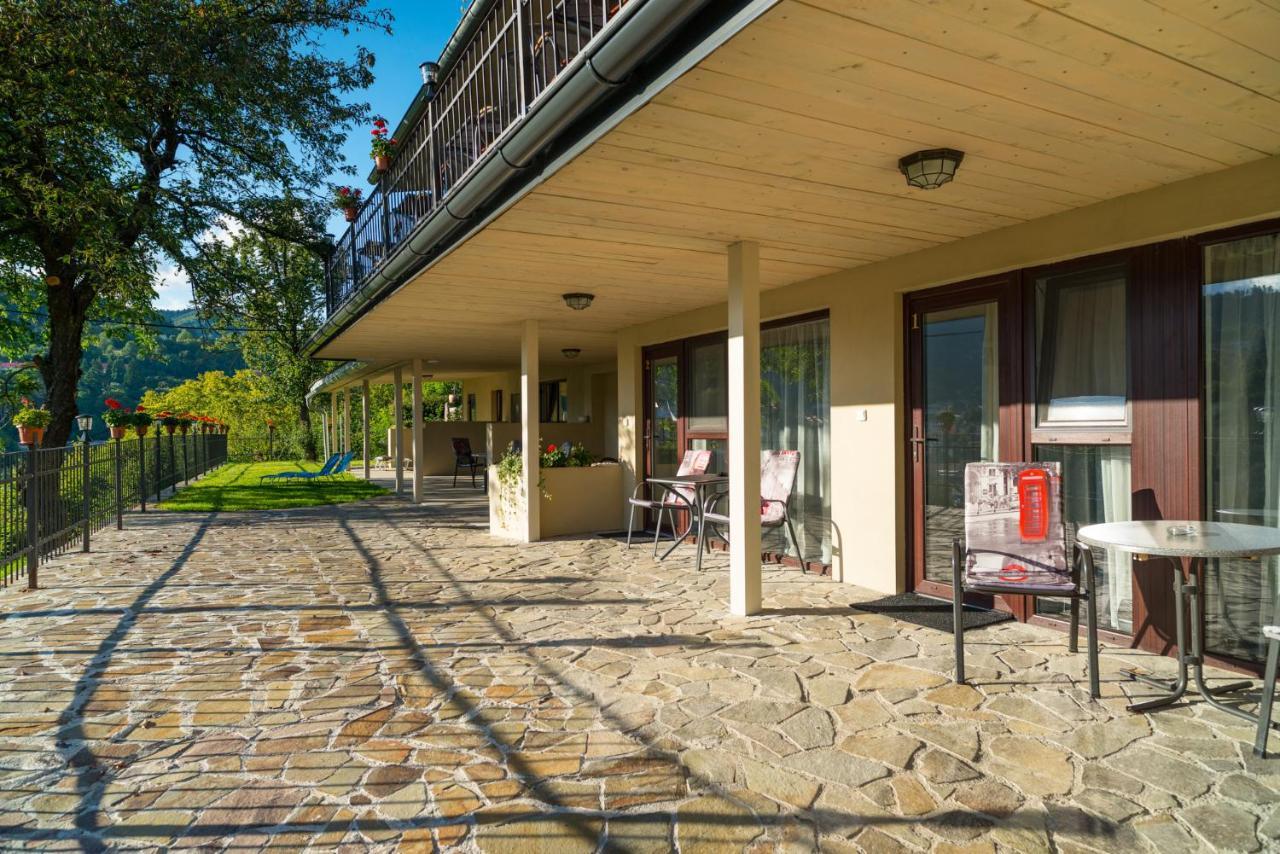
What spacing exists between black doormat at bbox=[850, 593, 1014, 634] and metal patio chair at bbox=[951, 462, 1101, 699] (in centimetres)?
52

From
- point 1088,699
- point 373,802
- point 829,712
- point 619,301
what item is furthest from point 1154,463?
point 619,301

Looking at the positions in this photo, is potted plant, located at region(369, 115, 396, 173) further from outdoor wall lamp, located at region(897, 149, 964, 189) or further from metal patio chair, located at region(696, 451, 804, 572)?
outdoor wall lamp, located at region(897, 149, 964, 189)

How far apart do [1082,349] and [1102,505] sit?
92 centimetres

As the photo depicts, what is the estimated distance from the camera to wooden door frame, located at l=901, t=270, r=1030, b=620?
14.3 feet

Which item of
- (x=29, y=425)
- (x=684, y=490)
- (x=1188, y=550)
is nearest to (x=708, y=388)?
(x=684, y=490)

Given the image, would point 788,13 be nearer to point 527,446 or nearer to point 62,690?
point 62,690

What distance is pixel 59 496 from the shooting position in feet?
21.5

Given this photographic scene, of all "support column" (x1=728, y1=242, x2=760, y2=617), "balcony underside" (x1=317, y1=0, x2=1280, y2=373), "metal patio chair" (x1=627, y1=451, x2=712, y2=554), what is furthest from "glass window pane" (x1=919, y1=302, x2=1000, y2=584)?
"metal patio chair" (x1=627, y1=451, x2=712, y2=554)

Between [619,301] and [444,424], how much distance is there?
38.9 ft

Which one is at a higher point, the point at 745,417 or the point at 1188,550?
the point at 745,417

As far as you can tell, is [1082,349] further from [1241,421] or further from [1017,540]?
[1017,540]

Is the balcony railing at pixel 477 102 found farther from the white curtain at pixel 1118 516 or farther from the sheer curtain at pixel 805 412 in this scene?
the white curtain at pixel 1118 516

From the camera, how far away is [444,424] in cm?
1753

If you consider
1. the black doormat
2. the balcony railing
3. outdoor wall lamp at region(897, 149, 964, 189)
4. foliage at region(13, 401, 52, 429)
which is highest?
the balcony railing
